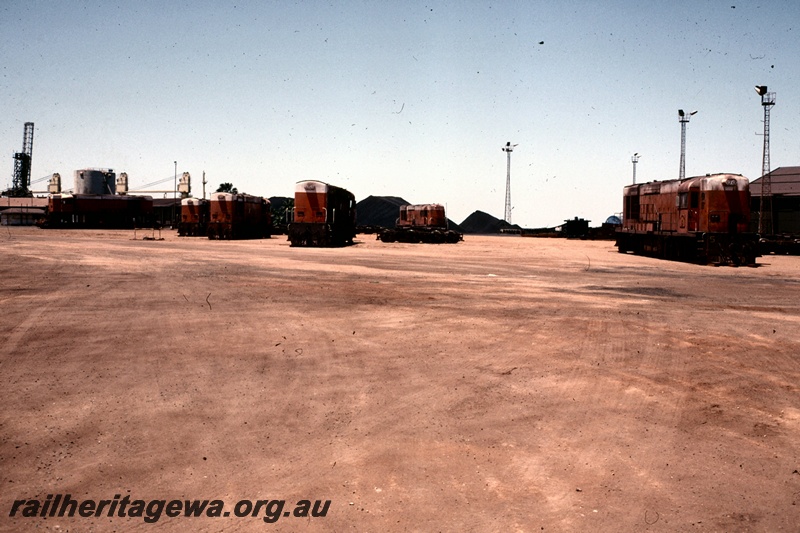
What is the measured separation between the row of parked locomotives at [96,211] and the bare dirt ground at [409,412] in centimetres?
7242

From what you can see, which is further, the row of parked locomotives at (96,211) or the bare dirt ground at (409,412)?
the row of parked locomotives at (96,211)

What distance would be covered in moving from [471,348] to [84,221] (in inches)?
3236

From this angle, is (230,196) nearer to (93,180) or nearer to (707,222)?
(707,222)

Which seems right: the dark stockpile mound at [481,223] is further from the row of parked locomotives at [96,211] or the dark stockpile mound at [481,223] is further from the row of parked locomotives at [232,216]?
the row of parked locomotives at [232,216]

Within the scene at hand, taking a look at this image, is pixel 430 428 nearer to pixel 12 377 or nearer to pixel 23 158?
pixel 12 377

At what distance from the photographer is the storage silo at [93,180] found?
435 feet

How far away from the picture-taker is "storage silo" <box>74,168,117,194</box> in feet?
435

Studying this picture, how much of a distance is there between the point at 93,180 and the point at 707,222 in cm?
13596

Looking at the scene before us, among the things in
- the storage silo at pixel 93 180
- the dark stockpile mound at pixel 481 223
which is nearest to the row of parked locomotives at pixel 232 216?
the dark stockpile mound at pixel 481 223

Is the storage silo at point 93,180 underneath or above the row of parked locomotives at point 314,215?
above

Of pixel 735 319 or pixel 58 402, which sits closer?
pixel 58 402

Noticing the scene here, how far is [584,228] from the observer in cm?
6994

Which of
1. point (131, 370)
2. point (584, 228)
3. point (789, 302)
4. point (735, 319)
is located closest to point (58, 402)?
point (131, 370)

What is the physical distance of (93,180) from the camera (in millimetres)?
133250
